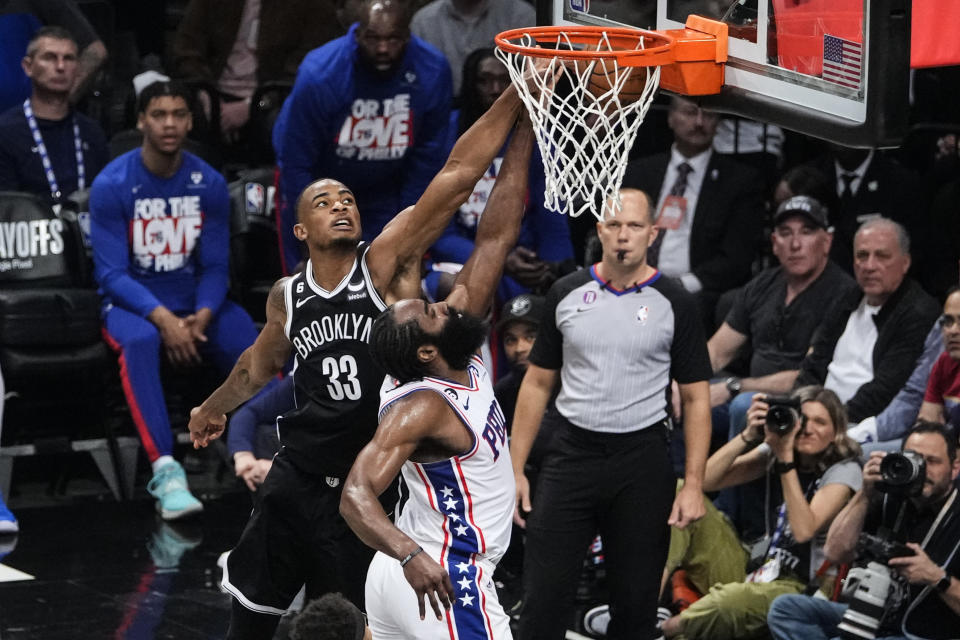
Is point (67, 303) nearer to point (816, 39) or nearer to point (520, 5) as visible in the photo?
point (520, 5)

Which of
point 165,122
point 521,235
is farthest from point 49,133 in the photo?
point 521,235

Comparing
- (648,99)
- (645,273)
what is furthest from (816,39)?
(645,273)

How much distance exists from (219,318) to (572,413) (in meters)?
3.40

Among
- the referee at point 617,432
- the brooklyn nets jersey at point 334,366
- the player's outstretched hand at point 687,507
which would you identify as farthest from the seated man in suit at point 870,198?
the brooklyn nets jersey at point 334,366

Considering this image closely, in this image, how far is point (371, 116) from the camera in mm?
8641

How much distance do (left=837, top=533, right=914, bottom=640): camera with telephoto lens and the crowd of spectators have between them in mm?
493

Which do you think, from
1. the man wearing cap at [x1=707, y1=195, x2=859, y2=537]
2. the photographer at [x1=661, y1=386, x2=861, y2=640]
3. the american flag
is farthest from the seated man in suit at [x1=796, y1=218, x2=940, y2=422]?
the american flag

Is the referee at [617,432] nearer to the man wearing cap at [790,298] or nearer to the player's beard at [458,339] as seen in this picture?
the player's beard at [458,339]

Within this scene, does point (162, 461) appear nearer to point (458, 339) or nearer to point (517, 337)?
point (517, 337)

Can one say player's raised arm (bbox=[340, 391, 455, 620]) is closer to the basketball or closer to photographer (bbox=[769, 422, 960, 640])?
the basketball

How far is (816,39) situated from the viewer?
16.4 feet

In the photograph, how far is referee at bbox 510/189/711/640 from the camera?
6.09 meters

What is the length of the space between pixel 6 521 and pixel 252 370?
9.89ft

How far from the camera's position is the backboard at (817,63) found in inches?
175
